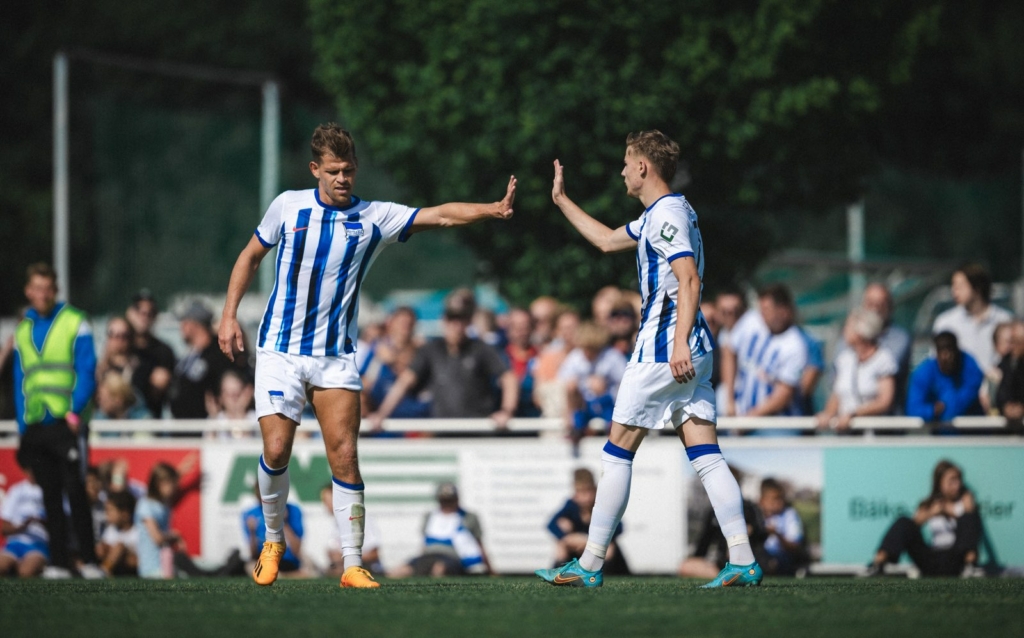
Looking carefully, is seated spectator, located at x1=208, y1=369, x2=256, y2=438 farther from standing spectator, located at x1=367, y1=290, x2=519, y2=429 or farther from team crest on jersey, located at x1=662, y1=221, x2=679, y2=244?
team crest on jersey, located at x1=662, y1=221, x2=679, y2=244

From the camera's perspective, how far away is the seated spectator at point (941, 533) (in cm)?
1236

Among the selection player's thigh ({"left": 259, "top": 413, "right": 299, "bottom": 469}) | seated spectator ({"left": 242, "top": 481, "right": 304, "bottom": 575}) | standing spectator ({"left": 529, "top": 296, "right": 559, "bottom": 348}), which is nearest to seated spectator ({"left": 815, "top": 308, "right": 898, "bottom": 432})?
standing spectator ({"left": 529, "top": 296, "right": 559, "bottom": 348})

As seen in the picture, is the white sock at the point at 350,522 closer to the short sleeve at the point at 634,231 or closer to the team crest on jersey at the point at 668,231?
the short sleeve at the point at 634,231

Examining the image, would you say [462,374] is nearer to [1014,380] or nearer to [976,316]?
[976,316]

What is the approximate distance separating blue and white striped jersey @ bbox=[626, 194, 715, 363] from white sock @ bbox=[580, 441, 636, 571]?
0.54 m

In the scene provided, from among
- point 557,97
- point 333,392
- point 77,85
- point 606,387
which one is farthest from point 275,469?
point 77,85

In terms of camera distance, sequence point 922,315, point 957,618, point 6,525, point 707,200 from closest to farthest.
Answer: point 957,618 < point 6,525 < point 707,200 < point 922,315

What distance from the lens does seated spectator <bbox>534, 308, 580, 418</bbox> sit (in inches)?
542

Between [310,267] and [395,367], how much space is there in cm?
643

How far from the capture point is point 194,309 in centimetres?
1520

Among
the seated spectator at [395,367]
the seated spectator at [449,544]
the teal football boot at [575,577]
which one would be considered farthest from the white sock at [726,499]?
the seated spectator at [395,367]

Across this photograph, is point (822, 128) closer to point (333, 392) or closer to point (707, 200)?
point (707, 200)

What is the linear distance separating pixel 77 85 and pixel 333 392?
18.4 m

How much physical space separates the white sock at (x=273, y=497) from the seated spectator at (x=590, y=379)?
4.65 meters
